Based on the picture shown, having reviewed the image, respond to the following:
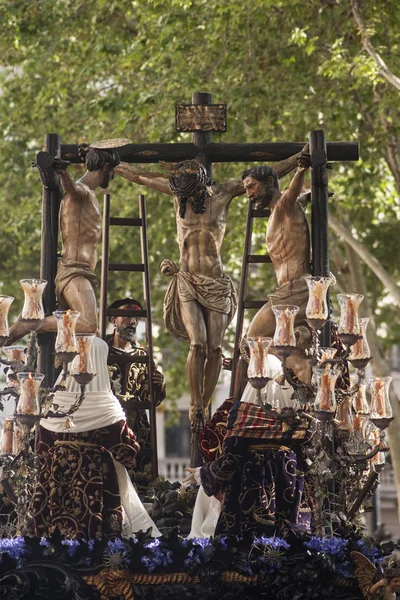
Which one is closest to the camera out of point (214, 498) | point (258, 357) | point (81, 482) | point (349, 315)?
point (258, 357)

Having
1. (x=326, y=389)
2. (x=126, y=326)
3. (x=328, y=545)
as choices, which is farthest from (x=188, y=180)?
(x=328, y=545)

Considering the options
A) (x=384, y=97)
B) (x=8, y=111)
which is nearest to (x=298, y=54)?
(x=384, y=97)

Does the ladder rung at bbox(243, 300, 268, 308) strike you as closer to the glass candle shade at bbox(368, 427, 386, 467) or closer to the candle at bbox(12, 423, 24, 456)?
the glass candle shade at bbox(368, 427, 386, 467)

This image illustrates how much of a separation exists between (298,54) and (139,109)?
217 centimetres

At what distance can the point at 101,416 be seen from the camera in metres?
14.1

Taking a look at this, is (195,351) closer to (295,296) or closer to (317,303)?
(295,296)

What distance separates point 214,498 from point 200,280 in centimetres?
219

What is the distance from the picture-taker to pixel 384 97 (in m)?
22.7

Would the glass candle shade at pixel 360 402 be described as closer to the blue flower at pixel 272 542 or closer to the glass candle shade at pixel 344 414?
the glass candle shade at pixel 344 414

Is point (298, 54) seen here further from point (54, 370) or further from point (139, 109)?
point (54, 370)

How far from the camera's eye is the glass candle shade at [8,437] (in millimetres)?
14805

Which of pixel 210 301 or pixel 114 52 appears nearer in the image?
pixel 210 301

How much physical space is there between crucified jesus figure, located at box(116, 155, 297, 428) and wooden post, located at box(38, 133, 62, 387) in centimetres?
102

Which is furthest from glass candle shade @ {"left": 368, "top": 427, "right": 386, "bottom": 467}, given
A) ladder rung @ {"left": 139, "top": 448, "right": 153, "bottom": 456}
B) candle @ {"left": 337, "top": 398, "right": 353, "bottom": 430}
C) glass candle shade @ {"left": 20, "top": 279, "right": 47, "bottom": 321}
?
glass candle shade @ {"left": 20, "top": 279, "right": 47, "bottom": 321}
